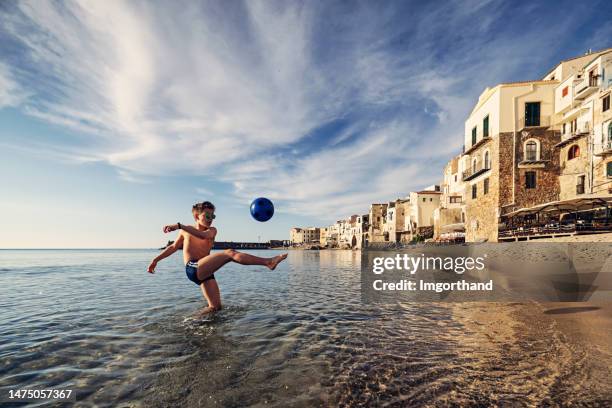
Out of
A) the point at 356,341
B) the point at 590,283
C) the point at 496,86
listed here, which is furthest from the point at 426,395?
the point at 496,86

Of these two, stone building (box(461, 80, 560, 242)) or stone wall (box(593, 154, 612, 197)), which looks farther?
stone building (box(461, 80, 560, 242))

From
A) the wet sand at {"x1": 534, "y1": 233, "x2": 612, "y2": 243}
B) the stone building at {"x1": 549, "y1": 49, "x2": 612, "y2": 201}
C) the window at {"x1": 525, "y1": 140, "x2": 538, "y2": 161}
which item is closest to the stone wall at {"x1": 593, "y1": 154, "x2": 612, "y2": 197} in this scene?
the stone building at {"x1": 549, "y1": 49, "x2": 612, "y2": 201}

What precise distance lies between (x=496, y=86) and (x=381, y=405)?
1150 inches

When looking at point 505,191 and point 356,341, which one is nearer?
point 356,341

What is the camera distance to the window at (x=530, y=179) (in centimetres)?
2236

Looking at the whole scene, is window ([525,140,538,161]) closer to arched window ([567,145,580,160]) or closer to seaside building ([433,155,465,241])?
arched window ([567,145,580,160])

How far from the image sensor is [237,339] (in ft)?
14.0

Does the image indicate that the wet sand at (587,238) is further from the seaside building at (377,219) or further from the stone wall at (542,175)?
the seaside building at (377,219)

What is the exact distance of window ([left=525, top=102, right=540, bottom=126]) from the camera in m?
22.8

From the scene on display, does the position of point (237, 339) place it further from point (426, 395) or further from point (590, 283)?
point (590, 283)

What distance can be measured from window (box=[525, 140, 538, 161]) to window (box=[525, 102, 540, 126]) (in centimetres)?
169

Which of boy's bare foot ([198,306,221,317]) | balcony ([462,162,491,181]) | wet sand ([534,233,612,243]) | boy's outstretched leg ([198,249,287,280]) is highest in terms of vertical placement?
balcony ([462,162,491,181])

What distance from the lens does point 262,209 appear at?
6281 mm

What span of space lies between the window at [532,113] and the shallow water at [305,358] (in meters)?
23.9
